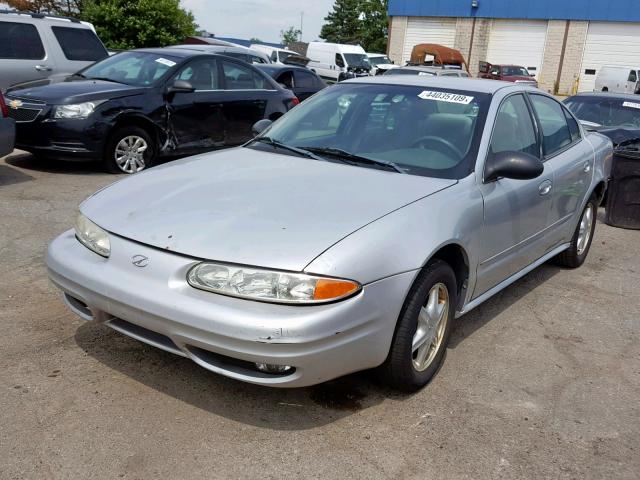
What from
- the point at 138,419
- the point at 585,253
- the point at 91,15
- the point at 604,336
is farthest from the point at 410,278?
the point at 91,15

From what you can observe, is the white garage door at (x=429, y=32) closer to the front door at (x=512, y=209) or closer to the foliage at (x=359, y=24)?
the foliage at (x=359, y=24)

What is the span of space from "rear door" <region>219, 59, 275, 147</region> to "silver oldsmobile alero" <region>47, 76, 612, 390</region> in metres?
4.36

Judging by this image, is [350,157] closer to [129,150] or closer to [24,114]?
[129,150]

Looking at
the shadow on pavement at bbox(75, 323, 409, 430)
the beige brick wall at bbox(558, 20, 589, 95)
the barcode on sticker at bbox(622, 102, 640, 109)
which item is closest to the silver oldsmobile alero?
the shadow on pavement at bbox(75, 323, 409, 430)

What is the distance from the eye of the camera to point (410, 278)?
2.92 meters

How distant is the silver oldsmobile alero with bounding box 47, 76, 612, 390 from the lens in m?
2.64

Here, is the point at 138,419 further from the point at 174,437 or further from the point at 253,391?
the point at 253,391

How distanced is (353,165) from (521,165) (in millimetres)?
930

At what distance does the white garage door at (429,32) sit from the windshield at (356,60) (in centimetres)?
1326

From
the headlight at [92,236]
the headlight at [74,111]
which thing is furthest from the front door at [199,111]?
the headlight at [92,236]

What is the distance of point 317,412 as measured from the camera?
3.06m

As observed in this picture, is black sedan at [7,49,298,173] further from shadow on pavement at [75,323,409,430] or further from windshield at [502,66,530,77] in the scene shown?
windshield at [502,66,530,77]

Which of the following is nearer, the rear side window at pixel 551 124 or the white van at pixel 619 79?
the rear side window at pixel 551 124

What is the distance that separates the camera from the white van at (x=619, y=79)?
2845 cm
